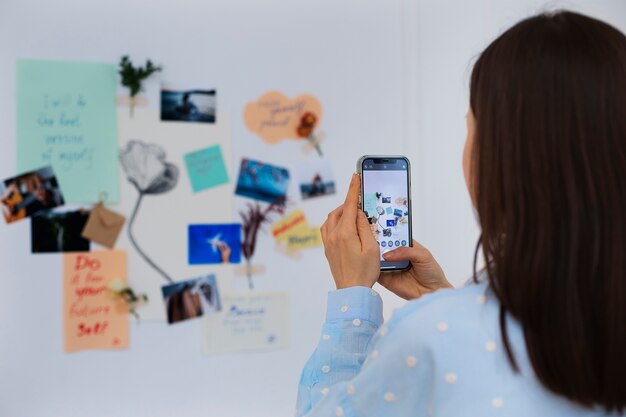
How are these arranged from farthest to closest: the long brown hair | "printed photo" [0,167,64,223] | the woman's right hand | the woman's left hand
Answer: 1. "printed photo" [0,167,64,223]
2. the woman's right hand
3. the woman's left hand
4. the long brown hair

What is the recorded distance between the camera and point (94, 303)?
112 cm

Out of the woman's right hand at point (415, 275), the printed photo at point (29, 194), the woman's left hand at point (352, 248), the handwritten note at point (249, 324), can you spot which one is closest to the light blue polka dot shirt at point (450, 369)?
the woman's left hand at point (352, 248)

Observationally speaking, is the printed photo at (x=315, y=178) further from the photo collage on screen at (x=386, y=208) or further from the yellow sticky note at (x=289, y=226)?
the photo collage on screen at (x=386, y=208)

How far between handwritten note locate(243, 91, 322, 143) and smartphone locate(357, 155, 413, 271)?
1.56ft

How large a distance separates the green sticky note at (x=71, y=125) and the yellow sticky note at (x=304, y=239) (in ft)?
1.13

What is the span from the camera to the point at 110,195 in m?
1.12

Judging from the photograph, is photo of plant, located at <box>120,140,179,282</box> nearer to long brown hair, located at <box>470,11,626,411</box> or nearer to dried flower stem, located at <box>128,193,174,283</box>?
dried flower stem, located at <box>128,193,174,283</box>

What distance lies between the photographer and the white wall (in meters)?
1.10

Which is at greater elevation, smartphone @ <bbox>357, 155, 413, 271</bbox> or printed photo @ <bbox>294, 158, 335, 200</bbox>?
printed photo @ <bbox>294, 158, 335, 200</bbox>

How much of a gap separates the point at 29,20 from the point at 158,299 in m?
0.56

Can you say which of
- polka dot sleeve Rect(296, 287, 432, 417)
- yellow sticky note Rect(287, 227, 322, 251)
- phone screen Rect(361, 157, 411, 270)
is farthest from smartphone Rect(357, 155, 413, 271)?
yellow sticky note Rect(287, 227, 322, 251)

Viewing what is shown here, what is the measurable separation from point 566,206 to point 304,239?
81 centimetres

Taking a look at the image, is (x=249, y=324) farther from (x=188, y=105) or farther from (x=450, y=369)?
(x=450, y=369)

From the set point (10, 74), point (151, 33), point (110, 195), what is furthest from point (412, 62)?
point (10, 74)
